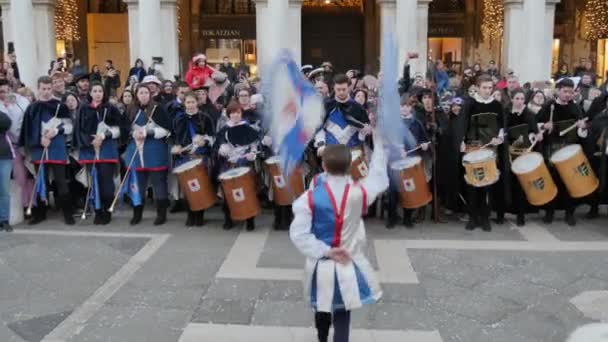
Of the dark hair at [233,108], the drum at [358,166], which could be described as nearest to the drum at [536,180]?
the drum at [358,166]

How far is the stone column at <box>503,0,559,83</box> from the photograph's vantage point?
1841 cm

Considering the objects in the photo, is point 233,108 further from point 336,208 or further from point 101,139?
point 336,208

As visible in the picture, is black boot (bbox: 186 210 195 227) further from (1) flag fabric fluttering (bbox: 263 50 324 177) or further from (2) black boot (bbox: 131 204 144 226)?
(1) flag fabric fluttering (bbox: 263 50 324 177)

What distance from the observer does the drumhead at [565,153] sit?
804cm

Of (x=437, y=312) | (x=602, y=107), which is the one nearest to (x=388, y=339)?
(x=437, y=312)

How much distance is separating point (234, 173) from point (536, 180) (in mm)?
3565

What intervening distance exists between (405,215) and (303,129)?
148 inches

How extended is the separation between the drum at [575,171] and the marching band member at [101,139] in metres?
5.49

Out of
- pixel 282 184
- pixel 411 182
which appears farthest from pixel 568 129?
pixel 282 184

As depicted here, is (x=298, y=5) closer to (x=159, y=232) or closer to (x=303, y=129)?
(x=159, y=232)

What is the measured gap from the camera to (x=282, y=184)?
7887mm

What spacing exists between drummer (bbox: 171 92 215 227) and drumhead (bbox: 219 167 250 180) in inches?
19.7

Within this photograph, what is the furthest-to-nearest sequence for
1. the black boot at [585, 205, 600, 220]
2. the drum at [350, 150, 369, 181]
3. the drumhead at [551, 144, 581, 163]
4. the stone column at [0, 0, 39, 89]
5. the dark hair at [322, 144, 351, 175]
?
the stone column at [0, 0, 39, 89] < the black boot at [585, 205, 600, 220] < the drumhead at [551, 144, 581, 163] < the drum at [350, 150, 369, 181] < the dark hair at [322, 144, 351, 175]

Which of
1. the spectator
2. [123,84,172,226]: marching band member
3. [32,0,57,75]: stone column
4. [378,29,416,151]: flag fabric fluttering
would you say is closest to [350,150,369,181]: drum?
[123,84,172,226]: marching band member
